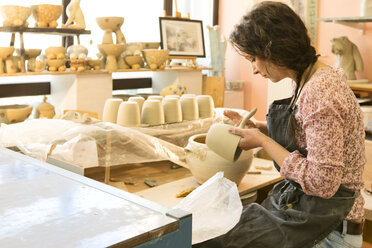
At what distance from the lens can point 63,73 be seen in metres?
2.53

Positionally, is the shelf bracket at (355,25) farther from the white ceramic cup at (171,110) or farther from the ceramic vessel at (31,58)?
the ceramic vessel at (31,58)

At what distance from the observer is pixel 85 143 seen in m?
1.53

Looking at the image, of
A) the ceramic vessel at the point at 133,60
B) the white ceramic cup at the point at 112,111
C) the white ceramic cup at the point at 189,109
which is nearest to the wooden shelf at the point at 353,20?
the ceramic vessel at the point at 133,60

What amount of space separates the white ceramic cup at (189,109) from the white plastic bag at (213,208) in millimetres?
948

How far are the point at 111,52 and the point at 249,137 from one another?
5.47ft

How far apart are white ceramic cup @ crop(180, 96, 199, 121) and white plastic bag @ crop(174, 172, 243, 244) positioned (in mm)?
948

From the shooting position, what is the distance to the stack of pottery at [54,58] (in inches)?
98.2

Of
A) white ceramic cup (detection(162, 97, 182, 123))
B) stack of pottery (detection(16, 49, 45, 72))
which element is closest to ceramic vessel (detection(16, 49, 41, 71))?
stack of pottery (detection(16, 49, 45, 72))

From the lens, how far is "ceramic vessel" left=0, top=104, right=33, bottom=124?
7.41 ft

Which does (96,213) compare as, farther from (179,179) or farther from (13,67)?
(13,67)

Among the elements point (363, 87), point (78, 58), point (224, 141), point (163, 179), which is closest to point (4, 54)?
point (78, 58)

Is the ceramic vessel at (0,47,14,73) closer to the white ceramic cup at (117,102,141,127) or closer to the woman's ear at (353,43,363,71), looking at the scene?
the white ceramic cup at (117,102,141,127)

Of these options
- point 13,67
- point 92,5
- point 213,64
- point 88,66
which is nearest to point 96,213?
point 13,67

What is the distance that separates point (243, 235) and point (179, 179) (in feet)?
1.61
